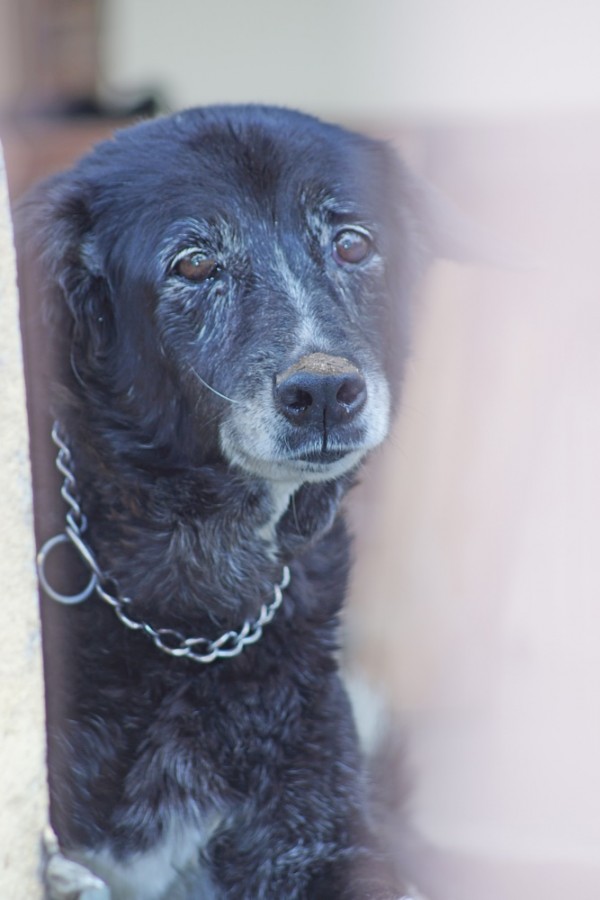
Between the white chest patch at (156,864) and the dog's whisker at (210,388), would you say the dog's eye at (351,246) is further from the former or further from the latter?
the white chest patch at (156,864)

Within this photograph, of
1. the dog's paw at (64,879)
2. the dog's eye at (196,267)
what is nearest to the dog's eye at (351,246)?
the dog's eye at (196,267)

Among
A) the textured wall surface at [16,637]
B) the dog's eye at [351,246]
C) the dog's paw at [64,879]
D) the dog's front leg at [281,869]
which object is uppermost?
the dog's eye at [351,246]

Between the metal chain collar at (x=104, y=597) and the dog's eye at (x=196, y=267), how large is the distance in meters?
0.36

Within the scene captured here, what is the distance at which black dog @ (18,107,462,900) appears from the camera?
1.92m

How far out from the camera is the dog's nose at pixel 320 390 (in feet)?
5.94

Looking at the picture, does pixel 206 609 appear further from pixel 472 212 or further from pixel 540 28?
pixel 472 212

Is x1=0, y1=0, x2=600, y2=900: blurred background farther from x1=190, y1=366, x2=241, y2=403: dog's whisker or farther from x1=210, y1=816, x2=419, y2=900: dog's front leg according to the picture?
x1=190, y1=366, x2=241, y2=403: dog's whisker

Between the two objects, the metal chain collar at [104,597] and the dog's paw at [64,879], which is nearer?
the dog's paw at [64,879]

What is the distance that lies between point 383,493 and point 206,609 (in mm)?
2040

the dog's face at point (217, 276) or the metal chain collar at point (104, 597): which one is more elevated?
the dog's face at point (217, 276)

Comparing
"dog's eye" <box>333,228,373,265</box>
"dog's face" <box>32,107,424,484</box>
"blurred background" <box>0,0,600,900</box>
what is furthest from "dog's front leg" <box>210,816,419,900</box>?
"dog's eye" <box>333,228,373,265</box>

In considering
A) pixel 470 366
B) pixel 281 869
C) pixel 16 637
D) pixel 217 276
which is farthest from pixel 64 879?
pixel 470 366

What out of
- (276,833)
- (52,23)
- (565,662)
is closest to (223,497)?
(276,833)

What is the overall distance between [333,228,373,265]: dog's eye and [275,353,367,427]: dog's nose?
1.08 ft
